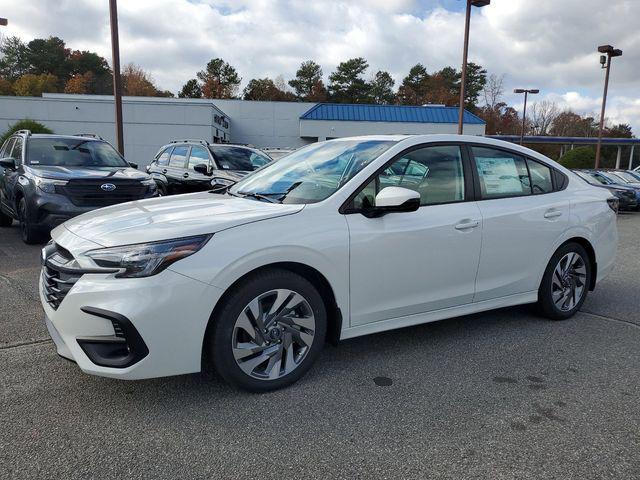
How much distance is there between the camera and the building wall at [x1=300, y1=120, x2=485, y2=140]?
36.6 meters

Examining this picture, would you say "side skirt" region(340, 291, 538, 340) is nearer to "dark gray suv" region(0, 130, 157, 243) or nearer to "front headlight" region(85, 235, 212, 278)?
"front headlight" region(85, 235, 212, 278)

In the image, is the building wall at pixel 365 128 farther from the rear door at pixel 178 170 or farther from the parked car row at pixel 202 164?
the parked car row at pixel 202 164

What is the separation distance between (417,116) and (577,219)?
3455 centimetres

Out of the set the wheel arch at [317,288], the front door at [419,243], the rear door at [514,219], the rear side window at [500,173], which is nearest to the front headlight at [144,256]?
the wheel arch at [317,288]

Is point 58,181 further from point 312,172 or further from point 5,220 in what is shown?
point 312,172

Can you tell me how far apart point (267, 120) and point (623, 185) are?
27.4 m

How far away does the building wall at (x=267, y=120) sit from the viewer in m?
39.5

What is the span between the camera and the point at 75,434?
8.80 ft

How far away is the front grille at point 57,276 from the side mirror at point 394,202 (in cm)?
187

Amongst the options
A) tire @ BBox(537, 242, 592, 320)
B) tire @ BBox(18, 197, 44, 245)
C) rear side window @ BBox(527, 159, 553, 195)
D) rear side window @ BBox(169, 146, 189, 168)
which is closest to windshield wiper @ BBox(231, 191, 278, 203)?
rear side window @ BBox(527, 159, 553, 195)

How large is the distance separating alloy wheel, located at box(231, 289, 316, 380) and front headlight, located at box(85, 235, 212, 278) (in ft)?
1.69

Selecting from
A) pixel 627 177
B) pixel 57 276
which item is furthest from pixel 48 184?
pixel 627 177

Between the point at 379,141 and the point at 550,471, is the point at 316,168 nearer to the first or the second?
the point at 379,141

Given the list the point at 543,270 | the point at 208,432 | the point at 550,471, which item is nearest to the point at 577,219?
the point at 543,270
